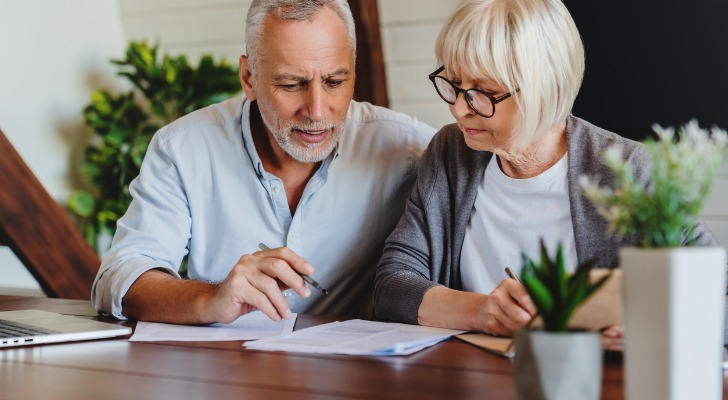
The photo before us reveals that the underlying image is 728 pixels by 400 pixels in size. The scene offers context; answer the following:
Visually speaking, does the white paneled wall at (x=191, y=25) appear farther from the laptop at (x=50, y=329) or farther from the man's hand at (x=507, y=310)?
the man's hand at (x=507, y=310)

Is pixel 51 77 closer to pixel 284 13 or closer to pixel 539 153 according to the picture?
pixel 284 13

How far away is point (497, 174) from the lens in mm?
1885

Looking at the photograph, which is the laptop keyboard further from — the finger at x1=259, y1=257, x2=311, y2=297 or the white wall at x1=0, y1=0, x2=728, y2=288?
the white wall at x1=0, y1=0, x2=728, y2=288

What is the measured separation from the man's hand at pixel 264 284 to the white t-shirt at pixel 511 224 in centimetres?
44

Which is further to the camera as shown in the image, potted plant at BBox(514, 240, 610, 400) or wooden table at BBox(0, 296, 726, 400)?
wooden table at BBox(0, 296, 726, 400)

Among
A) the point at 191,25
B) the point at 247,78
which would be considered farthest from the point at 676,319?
the point at 191,25

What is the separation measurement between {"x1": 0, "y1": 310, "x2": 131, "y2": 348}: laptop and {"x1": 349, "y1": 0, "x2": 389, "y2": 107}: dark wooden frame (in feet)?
6.01

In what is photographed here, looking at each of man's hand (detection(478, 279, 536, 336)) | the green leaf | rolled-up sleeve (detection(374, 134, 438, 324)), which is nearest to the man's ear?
rolled-up sleeve (detection(374, 134, 438, 324))

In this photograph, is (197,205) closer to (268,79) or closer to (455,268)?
(268,79)

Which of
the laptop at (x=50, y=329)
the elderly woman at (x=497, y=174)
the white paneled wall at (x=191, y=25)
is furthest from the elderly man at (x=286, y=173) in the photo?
the white paneled wall at (x=191, y=25)

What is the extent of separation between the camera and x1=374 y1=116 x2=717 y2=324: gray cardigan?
66.8 inches

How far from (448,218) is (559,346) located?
1038 mm

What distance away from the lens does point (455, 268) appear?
1.91 metres

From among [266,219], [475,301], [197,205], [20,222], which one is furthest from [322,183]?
[20,222]
